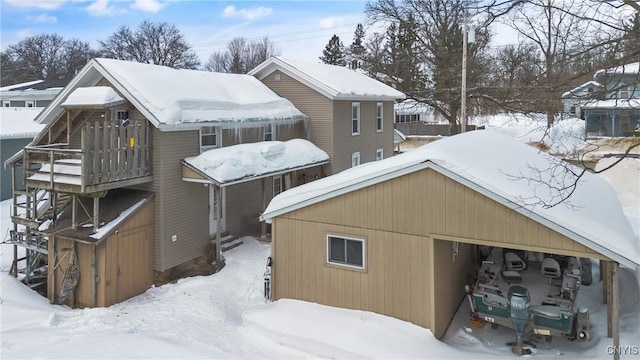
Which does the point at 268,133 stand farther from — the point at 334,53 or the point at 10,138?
the point at 334,53

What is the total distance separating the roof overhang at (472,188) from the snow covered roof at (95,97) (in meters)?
5.67

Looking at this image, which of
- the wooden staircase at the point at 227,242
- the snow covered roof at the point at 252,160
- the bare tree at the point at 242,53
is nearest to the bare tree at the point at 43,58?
the bare tree at the point at 242,53

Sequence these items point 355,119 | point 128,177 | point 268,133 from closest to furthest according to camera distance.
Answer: point 128,177
point 268,133
point 355,119

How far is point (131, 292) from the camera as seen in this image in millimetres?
12117

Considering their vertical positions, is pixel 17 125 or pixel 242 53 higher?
pixel 242 53

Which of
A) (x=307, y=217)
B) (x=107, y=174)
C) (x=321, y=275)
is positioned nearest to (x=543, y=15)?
(x=307, y=217)

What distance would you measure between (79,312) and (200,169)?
4569 mm

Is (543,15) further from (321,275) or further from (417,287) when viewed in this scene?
(321,275)

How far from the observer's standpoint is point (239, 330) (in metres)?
9.41

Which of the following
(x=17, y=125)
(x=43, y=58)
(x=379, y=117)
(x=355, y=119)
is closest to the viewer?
(x=355, y=119)

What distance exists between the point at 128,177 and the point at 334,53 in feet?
145

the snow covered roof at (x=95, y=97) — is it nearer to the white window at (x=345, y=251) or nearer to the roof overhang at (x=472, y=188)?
the roof overhang at (x=472, y=188)

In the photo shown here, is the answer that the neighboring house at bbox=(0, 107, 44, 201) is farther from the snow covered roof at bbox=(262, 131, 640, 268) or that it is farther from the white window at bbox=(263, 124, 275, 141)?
the snow covered roof at bbox=(262, 131, 640, 268)

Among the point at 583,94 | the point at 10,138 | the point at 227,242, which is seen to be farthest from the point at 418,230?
the point at 10,138
